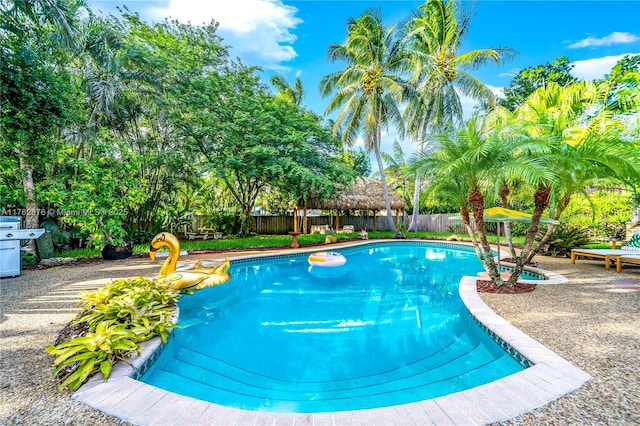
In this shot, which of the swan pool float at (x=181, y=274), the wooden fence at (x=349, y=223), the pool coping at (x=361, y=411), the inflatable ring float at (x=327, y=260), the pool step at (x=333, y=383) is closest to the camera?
the pool coping at (x=361, y=411)

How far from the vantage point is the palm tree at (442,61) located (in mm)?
15312

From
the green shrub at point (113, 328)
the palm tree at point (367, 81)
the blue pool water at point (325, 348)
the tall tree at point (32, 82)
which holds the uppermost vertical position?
the palm tree at point (367, 81)

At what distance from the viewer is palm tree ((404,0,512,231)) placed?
50.2 feet

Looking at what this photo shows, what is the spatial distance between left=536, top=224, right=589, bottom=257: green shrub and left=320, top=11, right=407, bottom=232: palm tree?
9.58 metres

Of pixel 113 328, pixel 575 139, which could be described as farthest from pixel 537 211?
pixel 113 328

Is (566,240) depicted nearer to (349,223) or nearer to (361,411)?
(361,411)

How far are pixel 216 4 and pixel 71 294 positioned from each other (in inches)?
446

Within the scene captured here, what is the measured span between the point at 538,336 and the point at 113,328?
5045 mm

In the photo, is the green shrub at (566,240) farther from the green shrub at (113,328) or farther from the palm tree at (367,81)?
the green shrub at (113,328)

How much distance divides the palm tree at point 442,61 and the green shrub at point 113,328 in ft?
47.2

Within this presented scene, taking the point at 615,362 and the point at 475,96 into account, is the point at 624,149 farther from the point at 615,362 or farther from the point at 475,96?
the point at 475,96

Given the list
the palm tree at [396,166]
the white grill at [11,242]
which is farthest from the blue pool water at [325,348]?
the palm tree at [396,166]

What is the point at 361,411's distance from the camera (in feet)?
7.47

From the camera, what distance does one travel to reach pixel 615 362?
2.95 metres
